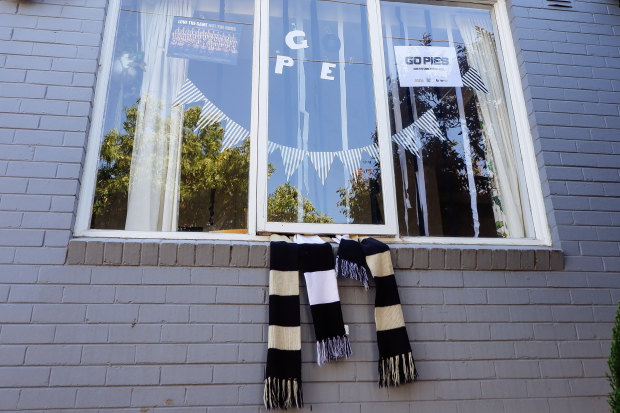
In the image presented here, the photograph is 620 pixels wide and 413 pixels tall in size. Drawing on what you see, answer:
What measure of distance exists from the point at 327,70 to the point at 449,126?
3.22 ft

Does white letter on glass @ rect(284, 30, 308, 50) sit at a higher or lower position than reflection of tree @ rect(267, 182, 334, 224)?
higher

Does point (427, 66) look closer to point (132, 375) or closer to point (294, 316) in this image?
point (294, 316)

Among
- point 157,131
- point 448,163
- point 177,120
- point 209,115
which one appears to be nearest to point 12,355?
point 157,131

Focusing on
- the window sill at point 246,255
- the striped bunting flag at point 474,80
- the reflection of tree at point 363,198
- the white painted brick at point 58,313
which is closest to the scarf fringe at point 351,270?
the window sill at point 246,255

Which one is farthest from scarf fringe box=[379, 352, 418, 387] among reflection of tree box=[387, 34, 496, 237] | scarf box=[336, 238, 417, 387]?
reflection of tree box=[387, 34, 496, 237]

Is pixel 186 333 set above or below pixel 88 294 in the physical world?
below

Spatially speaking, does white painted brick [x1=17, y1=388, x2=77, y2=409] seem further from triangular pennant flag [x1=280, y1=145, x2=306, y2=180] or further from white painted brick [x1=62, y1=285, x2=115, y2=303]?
triangular pennant flag [x1=280, y1=145, x2=306, y2=180]

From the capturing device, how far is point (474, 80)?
3.54 m

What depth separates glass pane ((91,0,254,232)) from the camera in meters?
2.87

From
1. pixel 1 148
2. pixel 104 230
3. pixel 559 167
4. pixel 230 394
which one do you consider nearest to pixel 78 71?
pixel 1 148

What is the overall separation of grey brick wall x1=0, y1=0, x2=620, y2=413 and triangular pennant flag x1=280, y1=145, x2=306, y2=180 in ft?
2.18

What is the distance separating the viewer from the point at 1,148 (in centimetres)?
265

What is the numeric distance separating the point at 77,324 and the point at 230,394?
860mm

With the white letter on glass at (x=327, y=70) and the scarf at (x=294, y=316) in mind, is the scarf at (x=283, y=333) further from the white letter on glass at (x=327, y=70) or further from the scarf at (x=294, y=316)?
the white letter on glass at (x=327, y=70)
